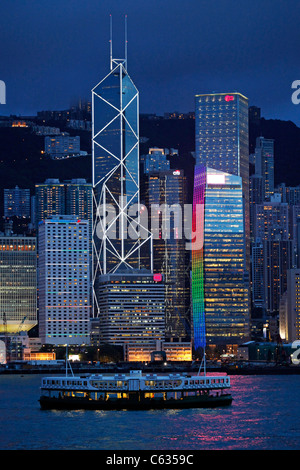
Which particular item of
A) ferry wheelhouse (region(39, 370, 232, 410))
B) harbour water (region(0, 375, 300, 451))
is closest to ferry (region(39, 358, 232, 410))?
ferry wheelhouse (region(39, 370, 232, 410))

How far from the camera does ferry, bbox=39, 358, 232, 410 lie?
94.8m

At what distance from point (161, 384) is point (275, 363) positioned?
310 feet

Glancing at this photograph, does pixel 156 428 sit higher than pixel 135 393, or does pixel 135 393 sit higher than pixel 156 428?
pixel 135 393

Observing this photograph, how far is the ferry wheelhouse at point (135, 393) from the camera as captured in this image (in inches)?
3730

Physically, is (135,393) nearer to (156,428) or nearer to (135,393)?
(135,393)

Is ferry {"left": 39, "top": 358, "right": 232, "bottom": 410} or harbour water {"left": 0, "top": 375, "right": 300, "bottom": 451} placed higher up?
ferry {"left": 39, "top": 358, "right": 232, "bottom": 410}

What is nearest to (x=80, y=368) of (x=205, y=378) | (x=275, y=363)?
(x=275, y=363)

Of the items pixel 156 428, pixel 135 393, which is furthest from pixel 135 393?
pixel 156 428

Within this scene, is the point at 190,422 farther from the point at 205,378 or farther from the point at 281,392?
the point at 281,392

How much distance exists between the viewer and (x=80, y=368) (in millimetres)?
188750

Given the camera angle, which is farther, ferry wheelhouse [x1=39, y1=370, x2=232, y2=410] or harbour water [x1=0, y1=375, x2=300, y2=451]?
ferry wheelhouse [x1=39, y1=370, x2=232, y2=410]

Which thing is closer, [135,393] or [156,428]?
[156,428]

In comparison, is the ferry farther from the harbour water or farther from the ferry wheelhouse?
the harbour water

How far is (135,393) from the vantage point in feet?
312
